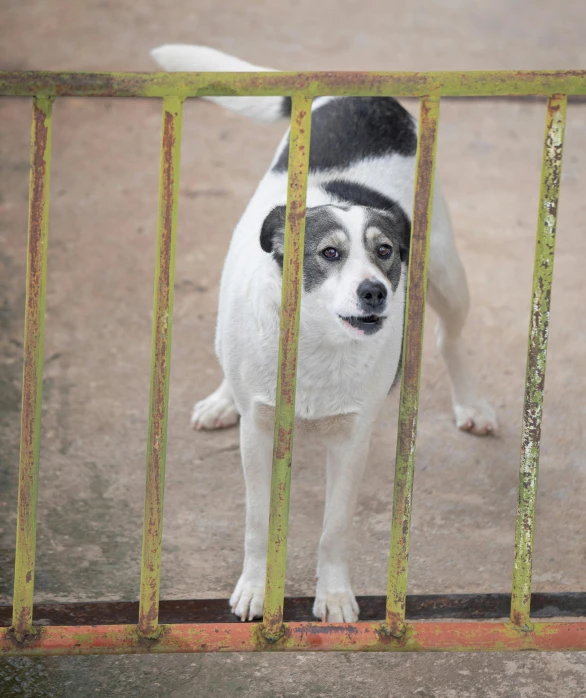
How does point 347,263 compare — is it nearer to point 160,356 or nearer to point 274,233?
point 274,233

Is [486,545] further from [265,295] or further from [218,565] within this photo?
[265,295]

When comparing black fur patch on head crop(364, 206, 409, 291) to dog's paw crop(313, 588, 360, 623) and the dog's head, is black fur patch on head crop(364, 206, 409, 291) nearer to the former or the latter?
the dog's head

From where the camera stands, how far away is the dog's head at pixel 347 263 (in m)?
2.40

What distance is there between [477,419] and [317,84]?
2.22m

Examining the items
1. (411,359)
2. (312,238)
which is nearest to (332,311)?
(312,238)

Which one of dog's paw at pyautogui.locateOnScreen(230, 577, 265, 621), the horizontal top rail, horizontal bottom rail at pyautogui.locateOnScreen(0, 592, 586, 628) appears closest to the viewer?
the horizontal top rail

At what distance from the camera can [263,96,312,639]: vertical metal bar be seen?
6.54 ft

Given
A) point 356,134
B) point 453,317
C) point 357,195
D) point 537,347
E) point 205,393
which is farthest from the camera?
point 205,393

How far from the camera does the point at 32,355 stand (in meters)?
2.06

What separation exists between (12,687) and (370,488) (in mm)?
1583

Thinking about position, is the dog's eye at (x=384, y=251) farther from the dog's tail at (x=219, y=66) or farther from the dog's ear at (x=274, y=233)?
the dog's tail at (x=219, y=66)

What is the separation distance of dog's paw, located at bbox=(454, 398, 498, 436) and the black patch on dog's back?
45.8 inches

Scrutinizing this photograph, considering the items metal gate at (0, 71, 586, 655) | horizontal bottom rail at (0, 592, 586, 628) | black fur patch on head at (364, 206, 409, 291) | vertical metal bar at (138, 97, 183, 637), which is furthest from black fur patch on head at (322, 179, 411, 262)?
horizontal bottom rail at (0, 592, 586, 628)

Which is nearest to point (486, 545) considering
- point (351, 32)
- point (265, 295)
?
point (265, 295)
